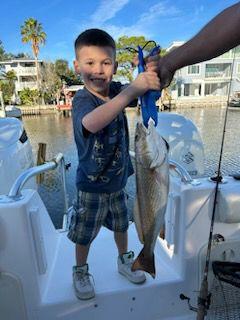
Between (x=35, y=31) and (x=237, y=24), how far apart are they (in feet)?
161

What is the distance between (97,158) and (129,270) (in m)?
0.87

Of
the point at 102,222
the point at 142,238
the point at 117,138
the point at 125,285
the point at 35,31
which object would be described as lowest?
the point at 125,285

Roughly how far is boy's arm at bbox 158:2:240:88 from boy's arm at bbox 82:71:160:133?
9cm

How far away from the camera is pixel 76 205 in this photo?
220cm

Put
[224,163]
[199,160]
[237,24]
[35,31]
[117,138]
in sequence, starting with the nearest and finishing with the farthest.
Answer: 1. [237,24]
2. [117,138]
3. [199,160]
4. [224,163]
5. [35,31]

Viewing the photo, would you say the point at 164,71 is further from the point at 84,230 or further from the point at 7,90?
the point at 7,90

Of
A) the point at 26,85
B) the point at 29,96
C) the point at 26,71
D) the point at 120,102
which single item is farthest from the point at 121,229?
the point at 26,71

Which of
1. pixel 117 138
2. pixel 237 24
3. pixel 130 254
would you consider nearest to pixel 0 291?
pixel 130 254

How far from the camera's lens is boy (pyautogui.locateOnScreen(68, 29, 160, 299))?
178 centimetres

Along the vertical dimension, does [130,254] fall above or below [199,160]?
below

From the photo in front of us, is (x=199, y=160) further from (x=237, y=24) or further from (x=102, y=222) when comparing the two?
(x=237, y=24)

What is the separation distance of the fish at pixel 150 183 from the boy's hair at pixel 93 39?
0.70m

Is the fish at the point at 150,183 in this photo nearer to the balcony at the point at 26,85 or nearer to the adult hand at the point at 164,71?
the adult hand at the point at 164,71

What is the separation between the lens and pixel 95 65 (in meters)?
1.80
